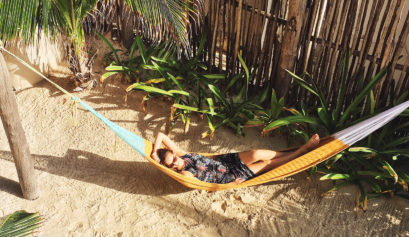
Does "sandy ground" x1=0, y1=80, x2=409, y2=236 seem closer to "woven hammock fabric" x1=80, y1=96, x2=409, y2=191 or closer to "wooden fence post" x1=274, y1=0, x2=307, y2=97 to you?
"woven hammock fabric" x1=80, y1=96, x2=409, y2=191

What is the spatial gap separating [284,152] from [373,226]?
0.77 meters

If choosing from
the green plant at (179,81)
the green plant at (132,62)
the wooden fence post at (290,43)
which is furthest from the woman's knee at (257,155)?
the green plant at (132,62)

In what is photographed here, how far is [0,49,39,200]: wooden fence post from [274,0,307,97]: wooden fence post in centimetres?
199

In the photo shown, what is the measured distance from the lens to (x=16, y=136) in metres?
2.69

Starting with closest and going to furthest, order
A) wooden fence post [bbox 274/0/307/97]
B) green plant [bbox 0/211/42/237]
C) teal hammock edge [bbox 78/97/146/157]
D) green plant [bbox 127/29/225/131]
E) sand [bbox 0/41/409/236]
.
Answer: green plant [bbox 0/211/42/237] < teal hammock edge [bbox 78/97/146/157] < sand [bbox 0/41/409/236] < wooden fence post [bbox 274/0/307/97] < green plant [bbox 127/29/225/131]

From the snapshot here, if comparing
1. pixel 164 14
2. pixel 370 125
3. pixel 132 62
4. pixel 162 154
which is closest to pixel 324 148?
pixel 370 125

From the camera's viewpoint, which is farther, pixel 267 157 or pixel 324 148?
pixel 267 157

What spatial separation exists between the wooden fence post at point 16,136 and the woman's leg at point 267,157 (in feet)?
4.90

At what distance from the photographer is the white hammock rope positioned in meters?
2.58

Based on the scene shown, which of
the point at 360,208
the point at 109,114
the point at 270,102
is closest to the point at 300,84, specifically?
the point at 270,102

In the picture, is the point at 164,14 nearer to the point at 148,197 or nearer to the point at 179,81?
the point at 179,81

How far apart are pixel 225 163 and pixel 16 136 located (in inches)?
56.5

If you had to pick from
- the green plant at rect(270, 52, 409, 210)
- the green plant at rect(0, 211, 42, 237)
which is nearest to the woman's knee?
the green plant at rect(270, 52, 409, 210)

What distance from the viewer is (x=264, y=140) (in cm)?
330
